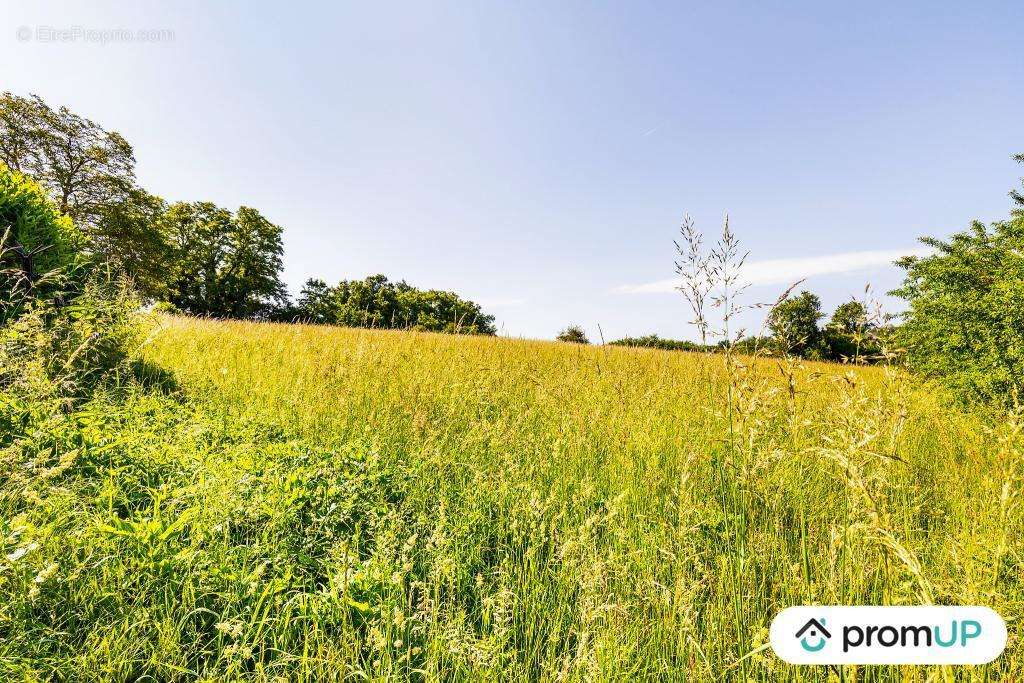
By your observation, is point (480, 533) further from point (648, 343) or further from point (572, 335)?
point (572, 335)

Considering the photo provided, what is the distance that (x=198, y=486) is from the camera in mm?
2174

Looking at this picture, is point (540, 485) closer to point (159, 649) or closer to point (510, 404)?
point (510, 404)

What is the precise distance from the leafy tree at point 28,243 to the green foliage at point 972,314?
26.7ft

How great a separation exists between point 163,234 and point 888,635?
3591cm

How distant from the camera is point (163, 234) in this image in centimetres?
2655

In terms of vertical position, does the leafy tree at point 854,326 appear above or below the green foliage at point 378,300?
below

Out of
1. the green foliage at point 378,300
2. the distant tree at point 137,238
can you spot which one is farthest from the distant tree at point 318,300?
the distant tree at point 137,238

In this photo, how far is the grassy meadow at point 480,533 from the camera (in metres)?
1.45

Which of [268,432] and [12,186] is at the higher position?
[12,186]

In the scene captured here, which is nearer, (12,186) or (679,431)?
(679,431)

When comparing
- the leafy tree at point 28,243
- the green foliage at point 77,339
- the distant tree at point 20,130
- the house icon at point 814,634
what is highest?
the distant tree at point 20,130

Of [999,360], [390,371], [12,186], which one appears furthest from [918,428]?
[12,186]

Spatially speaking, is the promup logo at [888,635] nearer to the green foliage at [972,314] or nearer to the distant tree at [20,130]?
the green foliage at [972,314]

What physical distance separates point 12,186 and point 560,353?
23.3 feet
